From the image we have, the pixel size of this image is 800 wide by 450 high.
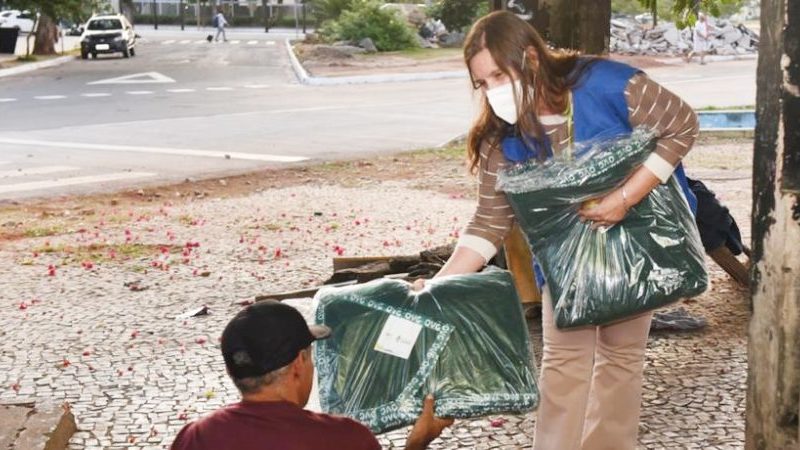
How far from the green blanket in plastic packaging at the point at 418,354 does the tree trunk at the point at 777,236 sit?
686 mm

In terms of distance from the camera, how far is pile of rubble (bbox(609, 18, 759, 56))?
41.6 meters

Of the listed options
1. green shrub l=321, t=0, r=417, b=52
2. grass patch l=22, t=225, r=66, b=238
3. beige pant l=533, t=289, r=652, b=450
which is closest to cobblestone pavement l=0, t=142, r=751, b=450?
grass patch l=22, t=225, r=66, b=238

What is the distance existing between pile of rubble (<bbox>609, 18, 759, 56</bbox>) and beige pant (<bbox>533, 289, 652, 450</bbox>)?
37.0 metres

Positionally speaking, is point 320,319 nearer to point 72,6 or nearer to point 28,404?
point 28,404

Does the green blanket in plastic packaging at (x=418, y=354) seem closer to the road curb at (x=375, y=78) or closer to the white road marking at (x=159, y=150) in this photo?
the white road marking at (x=159, y=150)

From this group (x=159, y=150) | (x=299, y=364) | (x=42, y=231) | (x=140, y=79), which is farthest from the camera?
(x=140, y=79)

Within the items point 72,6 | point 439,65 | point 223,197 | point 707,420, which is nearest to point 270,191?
point 223,197

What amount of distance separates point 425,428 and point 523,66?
1.12 meters

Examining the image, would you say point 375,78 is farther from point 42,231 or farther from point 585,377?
point 585,377

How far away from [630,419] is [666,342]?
7.39ft

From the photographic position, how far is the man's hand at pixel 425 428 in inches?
129

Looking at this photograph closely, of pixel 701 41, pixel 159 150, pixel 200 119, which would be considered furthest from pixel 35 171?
pixel 701 41

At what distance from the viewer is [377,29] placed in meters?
42.3

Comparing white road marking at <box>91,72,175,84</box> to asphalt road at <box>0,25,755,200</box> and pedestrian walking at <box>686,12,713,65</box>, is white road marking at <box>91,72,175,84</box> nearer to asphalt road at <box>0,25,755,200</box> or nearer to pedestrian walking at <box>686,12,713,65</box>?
asphalt road at <box>0,25,755,200</box>
